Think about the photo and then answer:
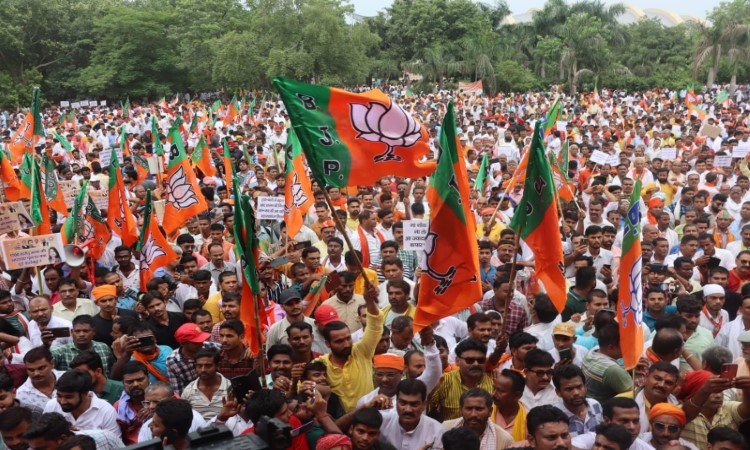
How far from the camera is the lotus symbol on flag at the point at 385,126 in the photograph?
468cm

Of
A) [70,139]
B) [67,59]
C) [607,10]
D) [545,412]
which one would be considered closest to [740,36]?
[607,10]

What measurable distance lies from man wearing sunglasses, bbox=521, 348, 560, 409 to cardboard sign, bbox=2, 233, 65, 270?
4.43 m

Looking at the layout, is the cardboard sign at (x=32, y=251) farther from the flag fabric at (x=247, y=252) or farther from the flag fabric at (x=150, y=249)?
the flag fabric at (x=247, y=252)

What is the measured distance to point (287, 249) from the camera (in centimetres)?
782

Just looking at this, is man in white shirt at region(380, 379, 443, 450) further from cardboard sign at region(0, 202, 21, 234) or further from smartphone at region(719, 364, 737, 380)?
cardboard sign at region(0, 202, 21, 234)

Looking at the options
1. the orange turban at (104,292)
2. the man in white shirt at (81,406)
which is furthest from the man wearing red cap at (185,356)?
the orange turban at (104,292)

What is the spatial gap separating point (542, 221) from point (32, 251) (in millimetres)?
4496

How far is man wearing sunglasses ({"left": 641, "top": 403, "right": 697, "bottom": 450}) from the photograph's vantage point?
13.0ft

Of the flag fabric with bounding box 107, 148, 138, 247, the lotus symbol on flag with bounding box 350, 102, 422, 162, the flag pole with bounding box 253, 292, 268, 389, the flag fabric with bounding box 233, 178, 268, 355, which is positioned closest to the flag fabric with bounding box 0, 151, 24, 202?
the flag fabric with bounding box 107, 148, 138, 247

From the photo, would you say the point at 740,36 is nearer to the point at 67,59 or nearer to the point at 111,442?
the point at 67,59

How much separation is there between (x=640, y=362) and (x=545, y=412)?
116 centimetres

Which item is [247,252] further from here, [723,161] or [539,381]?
[723,161]

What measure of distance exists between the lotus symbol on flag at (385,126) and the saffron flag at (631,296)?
1520mm

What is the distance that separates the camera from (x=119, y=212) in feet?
26.8
